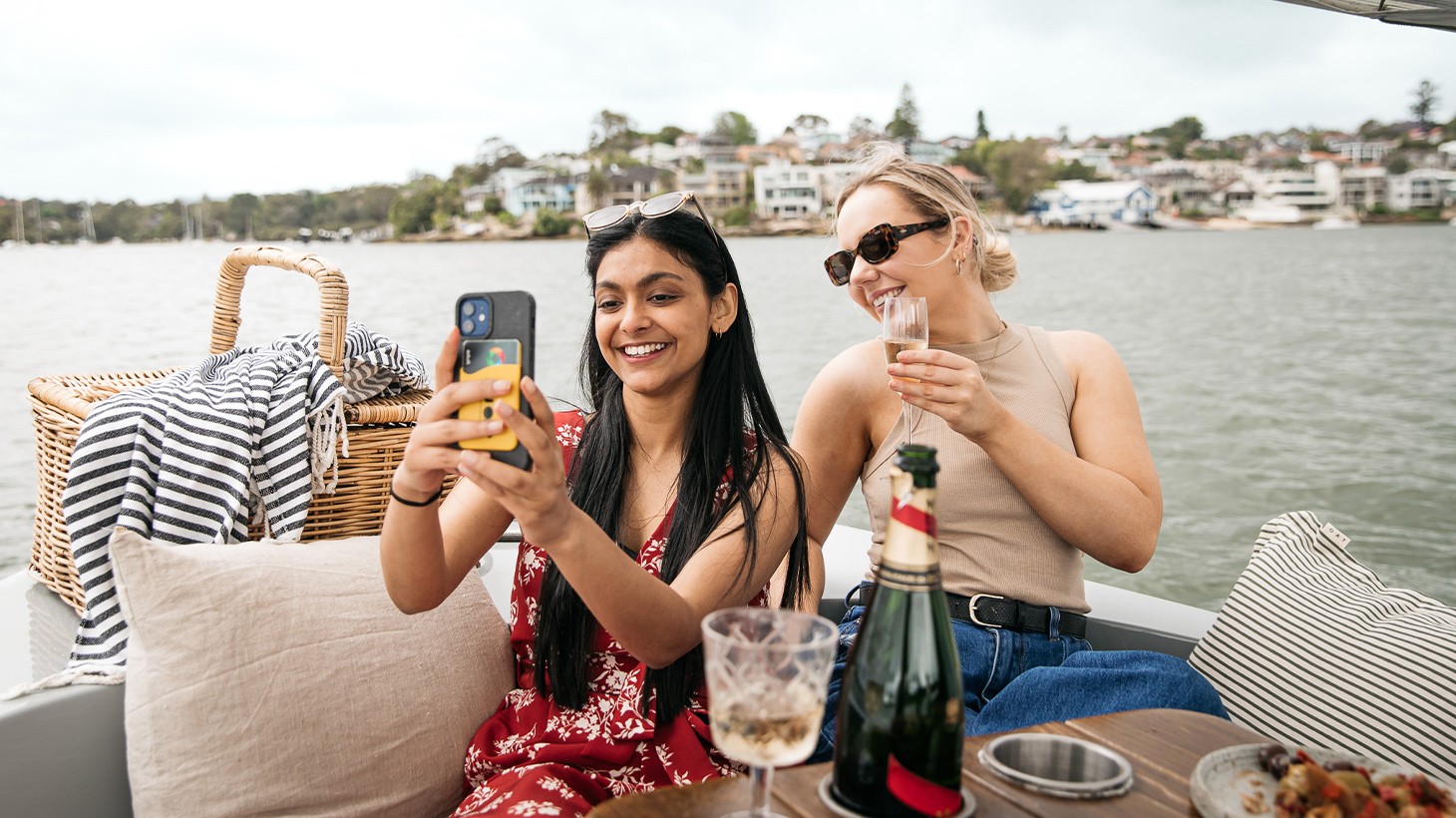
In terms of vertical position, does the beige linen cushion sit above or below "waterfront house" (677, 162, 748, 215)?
below

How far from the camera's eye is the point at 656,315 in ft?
6.07

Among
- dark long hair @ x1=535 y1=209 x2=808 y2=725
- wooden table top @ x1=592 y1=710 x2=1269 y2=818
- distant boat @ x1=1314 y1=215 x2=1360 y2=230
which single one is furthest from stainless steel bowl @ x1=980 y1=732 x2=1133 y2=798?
distant boat @ x1=1314 y1=215 x2=1360 y2=230

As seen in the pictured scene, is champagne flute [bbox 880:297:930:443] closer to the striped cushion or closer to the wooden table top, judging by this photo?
the wooden table top

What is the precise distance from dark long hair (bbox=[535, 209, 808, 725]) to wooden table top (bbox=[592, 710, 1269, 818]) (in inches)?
23.1

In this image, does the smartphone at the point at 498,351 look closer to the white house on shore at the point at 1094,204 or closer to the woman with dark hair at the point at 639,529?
the woman with dark hair at the point at 639,529

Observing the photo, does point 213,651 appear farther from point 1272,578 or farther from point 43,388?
point 1272,578

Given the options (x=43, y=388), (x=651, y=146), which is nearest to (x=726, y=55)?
(x=651, y=146)

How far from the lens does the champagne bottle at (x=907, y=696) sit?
99 centimetres

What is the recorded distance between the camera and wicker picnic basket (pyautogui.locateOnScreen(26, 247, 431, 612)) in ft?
7.66

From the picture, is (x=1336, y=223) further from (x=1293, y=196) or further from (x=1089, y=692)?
(x=1089, y=692)

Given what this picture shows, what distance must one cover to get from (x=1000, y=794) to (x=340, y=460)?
1.86 metres

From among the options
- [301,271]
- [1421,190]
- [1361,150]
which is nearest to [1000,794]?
[301,271]

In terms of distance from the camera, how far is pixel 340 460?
248cm

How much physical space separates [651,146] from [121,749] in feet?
184
